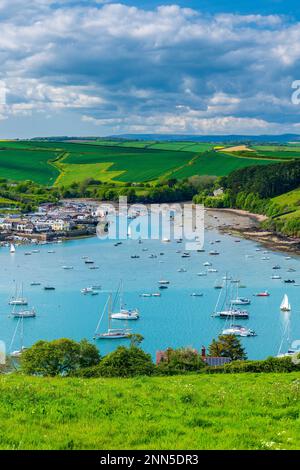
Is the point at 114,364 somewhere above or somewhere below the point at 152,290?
above

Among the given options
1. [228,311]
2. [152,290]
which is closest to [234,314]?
[228,311]

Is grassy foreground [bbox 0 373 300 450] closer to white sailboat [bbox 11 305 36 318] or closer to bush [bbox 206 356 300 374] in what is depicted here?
bush [bbox 206 356 300 374]

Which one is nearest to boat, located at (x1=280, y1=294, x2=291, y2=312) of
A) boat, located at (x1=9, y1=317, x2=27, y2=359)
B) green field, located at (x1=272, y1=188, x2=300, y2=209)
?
boat, located at (x1=9, y1=317, x2=27, y2=359)

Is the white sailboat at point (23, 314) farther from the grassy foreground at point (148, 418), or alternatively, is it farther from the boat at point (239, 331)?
the grassy foreground at point (148, 418)

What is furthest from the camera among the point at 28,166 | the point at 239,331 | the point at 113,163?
the point at 113,163

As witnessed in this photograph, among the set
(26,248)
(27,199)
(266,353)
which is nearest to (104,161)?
(27,199)

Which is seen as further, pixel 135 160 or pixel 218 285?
pixel 135 160

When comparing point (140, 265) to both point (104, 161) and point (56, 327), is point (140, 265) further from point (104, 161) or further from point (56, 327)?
point (104, 161)

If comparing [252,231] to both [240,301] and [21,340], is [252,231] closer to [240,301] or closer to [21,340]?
[240,301]
